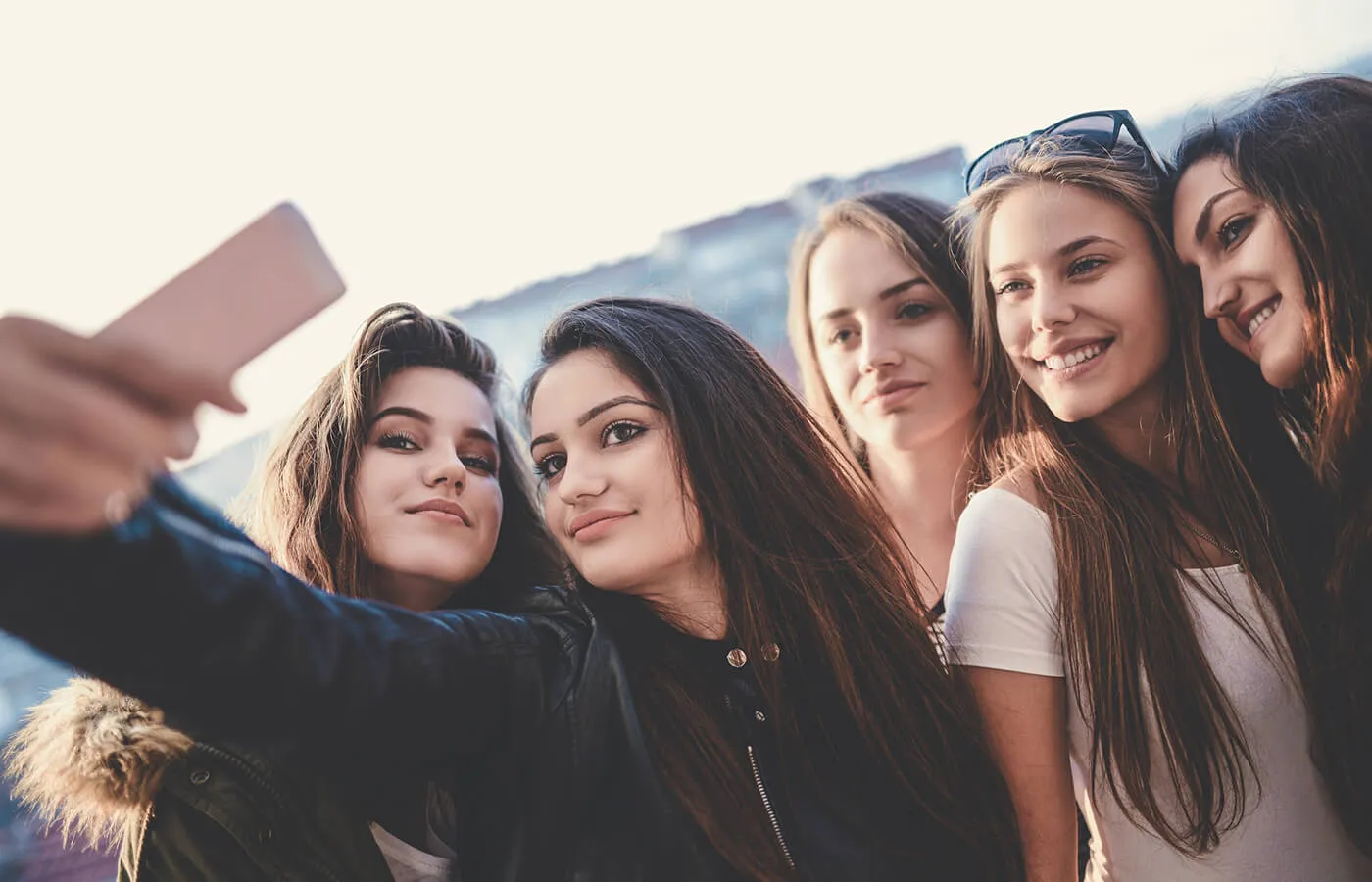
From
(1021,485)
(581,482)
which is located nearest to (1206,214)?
(1021,485)

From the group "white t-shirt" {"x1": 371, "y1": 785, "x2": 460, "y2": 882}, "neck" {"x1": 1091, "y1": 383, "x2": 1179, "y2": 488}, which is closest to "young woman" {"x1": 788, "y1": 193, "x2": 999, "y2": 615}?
"neck" {"x1": 1091, "y1": 383, "x2": 1179, "y2": 488}

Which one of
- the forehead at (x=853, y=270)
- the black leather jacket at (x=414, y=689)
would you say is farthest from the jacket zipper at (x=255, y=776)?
the forehead at (x=853, y=270)

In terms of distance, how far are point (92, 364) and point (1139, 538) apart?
1.80m

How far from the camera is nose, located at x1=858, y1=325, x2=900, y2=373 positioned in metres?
2.63

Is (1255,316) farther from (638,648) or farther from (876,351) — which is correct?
(638,648)

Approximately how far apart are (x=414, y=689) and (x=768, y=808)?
2.08 feet

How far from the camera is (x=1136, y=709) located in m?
1.67

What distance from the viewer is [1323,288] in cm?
168

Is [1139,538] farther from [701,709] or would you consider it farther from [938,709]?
[701,709]

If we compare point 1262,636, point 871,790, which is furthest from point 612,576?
point 1262,636

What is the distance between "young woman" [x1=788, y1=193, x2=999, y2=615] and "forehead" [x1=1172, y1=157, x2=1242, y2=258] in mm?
715

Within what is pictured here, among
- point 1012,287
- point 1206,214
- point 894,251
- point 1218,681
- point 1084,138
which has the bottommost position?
point 1218,681

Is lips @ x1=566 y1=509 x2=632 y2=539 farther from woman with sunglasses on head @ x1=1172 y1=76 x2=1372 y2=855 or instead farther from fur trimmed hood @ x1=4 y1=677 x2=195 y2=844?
woman with sunglasses on head @ x1=1172 y1=76 x2=1372 y2=855

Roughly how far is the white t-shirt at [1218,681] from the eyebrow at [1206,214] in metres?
0.69
